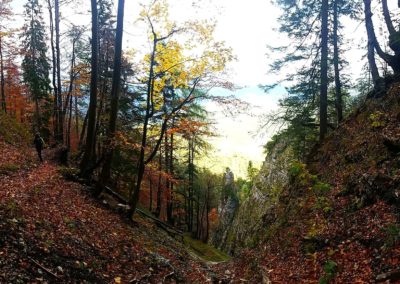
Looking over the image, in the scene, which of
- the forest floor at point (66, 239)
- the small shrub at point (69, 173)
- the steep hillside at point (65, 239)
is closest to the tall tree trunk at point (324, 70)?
the forest floor at point (66, 239)

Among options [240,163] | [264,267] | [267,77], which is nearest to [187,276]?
[264,267]

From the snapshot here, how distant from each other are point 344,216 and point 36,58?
28.6 m

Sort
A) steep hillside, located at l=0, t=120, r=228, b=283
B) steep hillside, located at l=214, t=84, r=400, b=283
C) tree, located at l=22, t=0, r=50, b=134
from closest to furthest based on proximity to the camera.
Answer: steep hillside, located at l=0, t=120, r=228, b=283 < steep hillside, located at l=214, t=84, r=400, b=283 < tree, located at l=22, t=0, r=50, b=134

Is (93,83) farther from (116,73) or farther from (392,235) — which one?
(392,235)

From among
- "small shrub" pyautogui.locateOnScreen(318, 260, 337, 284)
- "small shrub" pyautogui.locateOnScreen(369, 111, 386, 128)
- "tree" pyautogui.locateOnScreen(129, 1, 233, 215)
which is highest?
"tree" pyautogui.locateOnScreen(129, 1, 233, 215)

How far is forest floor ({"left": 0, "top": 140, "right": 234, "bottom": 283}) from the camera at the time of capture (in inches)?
266

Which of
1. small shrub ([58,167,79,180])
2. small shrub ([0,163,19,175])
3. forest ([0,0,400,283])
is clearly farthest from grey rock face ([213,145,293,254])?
small shrub ([0,163,19,175])

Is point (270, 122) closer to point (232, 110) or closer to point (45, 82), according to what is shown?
point (232, 110)

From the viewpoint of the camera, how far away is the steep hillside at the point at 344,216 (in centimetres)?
770

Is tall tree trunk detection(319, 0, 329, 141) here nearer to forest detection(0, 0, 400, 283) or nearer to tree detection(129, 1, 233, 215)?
forest detection(0, 0, 400, 283)

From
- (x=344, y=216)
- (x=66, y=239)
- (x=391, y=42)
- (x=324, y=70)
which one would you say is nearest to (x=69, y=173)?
(x=66, y=239)

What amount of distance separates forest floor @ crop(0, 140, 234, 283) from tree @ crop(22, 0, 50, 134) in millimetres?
15363

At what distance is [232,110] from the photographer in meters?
13.8

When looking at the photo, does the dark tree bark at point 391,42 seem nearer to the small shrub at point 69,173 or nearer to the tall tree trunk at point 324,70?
the tall tree trunk at point 324,70
